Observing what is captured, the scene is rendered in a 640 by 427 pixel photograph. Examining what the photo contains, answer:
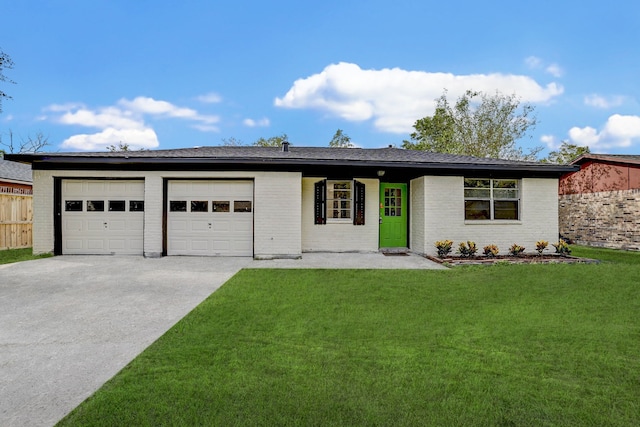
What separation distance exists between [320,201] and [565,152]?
2503cm

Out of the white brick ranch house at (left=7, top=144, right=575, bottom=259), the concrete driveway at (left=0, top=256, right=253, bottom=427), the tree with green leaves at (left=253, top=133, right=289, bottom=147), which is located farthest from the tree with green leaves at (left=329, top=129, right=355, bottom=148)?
the concrete driveway at (left=0, top=256, right=253, bottom=427)

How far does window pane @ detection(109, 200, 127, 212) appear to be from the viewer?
9883 mm

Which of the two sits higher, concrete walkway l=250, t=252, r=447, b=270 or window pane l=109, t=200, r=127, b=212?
window pane l=109, t=200, r=127, b=212

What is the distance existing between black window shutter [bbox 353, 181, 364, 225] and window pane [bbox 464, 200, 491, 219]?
3.40m

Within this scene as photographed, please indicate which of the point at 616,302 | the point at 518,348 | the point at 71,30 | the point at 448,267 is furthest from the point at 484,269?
the point at 71,30

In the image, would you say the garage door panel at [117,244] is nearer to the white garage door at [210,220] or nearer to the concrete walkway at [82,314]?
the concrete walkway at [82,314]

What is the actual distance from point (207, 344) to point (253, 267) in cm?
471

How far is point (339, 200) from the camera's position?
1087 cm

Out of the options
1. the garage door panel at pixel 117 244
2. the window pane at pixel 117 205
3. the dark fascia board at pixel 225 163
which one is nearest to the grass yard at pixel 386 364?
the dark fascia board at pixel 225 163

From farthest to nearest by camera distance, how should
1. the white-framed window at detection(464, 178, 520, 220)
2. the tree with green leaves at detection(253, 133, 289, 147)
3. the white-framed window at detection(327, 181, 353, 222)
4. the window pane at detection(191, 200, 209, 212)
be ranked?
1. the tree with green leaves at detection(253, 133, 289, 147)
2. the white-framed window at detection(327, 181, 353, 222)
3. the white-framed window at detection(464, 178, 520, 220)
4. the window pane at detection(191, 200, 209, 212)

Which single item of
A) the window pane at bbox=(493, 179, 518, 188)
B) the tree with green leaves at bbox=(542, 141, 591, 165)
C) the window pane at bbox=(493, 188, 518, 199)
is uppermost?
the tree with green leaves at bbox=(542, 141, 591, 165)

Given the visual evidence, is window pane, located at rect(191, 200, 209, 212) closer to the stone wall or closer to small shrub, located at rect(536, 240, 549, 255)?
small shrub, located at rect(536, 240, 549, 255)

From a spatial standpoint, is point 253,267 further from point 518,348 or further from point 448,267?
point 518,348

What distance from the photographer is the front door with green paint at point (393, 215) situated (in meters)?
11.2
